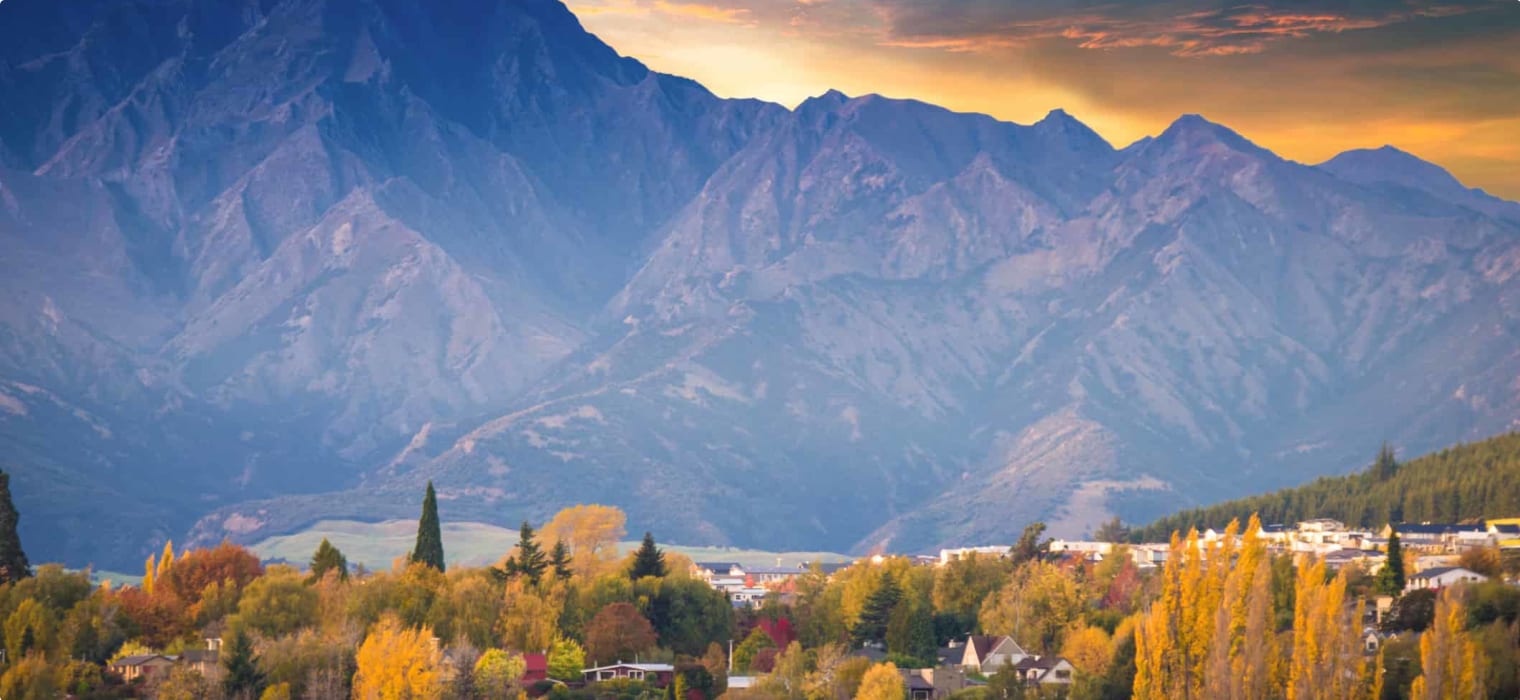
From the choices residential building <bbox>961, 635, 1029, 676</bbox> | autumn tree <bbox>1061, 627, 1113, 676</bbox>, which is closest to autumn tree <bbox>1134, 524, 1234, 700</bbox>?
autumn tree <bbox>1061, 627, 1113, 676</bbox>

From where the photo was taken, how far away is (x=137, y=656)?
107m

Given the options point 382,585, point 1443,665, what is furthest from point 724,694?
point 1443,665

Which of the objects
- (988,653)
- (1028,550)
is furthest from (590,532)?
(988,653)

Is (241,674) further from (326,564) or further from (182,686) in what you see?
(326,564)

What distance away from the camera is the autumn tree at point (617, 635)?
4552 inches

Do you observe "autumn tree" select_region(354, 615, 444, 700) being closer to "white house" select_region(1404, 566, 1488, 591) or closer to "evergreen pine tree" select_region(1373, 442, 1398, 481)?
"white house" select_region(1404, 566, 1488, 591)

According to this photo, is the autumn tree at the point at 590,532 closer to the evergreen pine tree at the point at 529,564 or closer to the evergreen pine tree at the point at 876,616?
the evergreen pine tree at the point at 529,564

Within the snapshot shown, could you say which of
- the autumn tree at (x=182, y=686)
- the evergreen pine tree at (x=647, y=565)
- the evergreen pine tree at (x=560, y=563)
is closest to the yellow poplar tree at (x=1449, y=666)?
the autumn tree at (x=182, y=686)

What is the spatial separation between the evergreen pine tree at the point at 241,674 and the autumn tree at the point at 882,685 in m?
24.6

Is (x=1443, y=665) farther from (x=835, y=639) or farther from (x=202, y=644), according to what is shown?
(x=202, y=644)

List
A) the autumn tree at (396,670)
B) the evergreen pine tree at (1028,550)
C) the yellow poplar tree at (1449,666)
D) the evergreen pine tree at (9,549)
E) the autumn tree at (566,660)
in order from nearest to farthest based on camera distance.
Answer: the yellow poplar tree at (1449,666) → the autumn tree at (396,670) → the autumn tree at (566,660) → the evergreen pine tree at (9,549) → the evergreen pine tree at (1028,550)

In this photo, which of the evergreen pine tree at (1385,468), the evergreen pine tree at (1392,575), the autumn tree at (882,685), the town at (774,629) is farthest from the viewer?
the evergreen pine tree at (1385,468)

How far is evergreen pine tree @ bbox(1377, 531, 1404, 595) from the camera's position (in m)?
117

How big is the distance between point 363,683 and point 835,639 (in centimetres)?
3322
